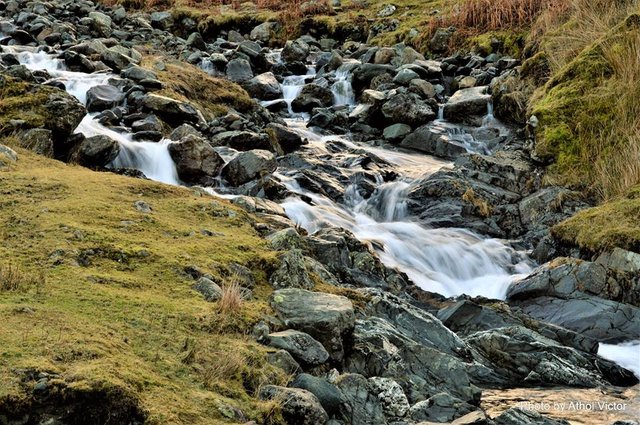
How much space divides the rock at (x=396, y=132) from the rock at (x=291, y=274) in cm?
1022

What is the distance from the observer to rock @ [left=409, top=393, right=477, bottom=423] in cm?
505

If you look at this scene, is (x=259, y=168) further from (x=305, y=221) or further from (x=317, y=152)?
(x=317, y=152)

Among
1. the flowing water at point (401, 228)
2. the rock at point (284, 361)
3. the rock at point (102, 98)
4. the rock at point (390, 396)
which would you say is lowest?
the flowing water at point (401, 228)

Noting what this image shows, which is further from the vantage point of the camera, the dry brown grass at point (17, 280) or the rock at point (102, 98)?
the rock at point (102, 98)

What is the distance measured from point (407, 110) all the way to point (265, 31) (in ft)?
40.8

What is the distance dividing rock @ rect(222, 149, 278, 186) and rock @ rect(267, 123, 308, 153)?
246 cm

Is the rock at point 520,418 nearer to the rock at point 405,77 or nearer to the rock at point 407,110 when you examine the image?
the rock at point 407,110

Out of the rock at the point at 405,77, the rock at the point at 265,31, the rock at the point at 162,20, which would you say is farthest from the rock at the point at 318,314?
the rock at the point at 162,20

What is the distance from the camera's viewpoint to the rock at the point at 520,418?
16.3 feet

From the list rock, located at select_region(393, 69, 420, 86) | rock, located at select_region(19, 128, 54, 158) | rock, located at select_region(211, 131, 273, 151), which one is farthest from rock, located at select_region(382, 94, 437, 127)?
rock, located at select_region(19, 128, 54, 158)

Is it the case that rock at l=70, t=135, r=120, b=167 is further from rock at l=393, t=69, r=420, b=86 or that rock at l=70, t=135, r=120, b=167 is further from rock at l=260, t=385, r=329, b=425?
rock at l=393, t=69, r=420, b=86

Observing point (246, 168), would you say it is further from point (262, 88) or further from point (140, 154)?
point (262, 88)

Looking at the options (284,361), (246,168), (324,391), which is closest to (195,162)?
(246,168)

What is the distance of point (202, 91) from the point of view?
16688 millimetres
